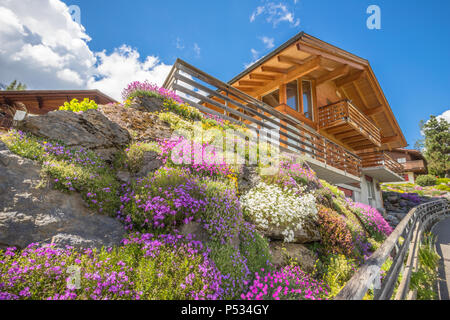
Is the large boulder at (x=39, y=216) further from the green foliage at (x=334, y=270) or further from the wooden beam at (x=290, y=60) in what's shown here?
the wooden beam at (x=290, y=60)

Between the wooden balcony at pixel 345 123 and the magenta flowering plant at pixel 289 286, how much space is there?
12.6 metres

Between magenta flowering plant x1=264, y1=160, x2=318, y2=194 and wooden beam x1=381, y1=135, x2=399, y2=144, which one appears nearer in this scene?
magenta flowering plant x1=264, y1=160, x2=318, y2=194

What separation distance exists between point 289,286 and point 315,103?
1453cm

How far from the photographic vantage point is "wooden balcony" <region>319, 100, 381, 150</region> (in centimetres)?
1420

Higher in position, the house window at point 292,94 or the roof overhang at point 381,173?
the house window at point 292,94

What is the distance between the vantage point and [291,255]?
4500 mm

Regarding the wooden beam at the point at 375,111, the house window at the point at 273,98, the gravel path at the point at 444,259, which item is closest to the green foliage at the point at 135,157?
the gravel path at the point at 444,259

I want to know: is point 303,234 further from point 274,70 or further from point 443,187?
point 443,187

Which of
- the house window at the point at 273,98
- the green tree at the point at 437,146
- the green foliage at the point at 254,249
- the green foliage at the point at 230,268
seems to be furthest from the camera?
the green tree at the point at 437,146

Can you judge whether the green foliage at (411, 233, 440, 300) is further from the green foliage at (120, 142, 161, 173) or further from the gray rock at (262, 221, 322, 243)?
the green foliage at (120, 142, 161, 173)

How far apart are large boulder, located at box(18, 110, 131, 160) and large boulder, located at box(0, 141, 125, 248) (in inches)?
36.6

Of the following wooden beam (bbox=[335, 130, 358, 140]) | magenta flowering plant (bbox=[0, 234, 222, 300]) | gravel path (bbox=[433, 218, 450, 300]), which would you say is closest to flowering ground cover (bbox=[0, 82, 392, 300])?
magenta flowering plant (bbox=[0, 234, 222, 300])

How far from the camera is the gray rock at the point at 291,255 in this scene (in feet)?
14.1
